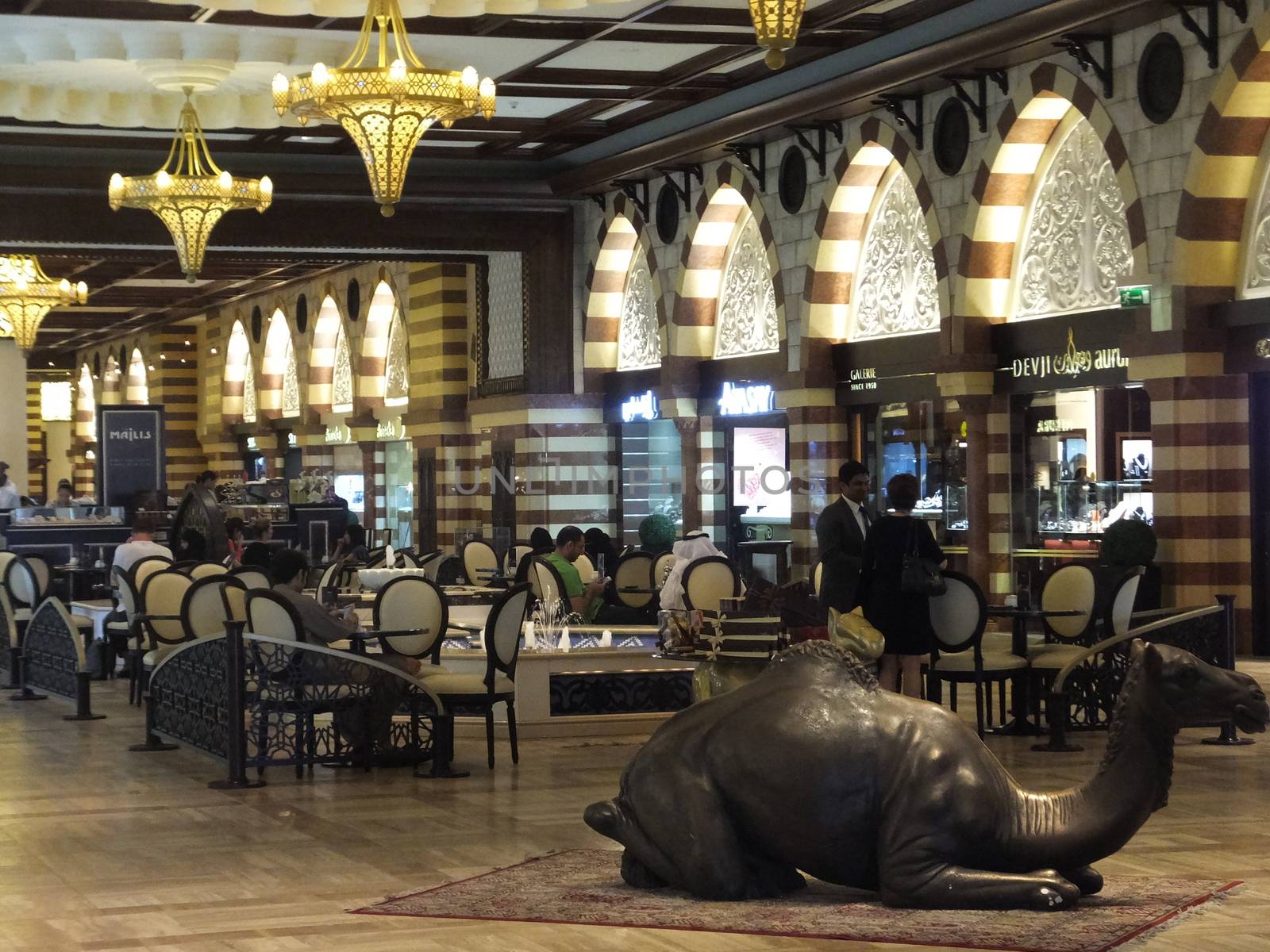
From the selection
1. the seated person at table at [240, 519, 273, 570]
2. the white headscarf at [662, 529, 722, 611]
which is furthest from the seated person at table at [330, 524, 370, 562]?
the white headscarf at [662, 529, 722, 611]

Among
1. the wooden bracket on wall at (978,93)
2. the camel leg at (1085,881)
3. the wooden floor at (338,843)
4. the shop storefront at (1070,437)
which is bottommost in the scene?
the wooden floor at (338,843)

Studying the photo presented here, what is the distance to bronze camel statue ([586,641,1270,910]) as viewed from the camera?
464 centimetres

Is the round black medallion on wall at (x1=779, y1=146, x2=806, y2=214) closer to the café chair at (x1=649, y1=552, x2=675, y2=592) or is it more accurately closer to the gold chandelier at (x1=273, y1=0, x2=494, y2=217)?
the café chair at (x1=649, y1=552, x2=675, y2=592)

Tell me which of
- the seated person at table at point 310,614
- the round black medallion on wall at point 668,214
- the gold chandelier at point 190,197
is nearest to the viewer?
the seated person at table at point 310,614

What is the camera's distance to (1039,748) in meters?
8.23

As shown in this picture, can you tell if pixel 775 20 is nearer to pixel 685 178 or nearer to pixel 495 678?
pixel 495 678

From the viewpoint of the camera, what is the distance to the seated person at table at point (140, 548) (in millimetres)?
11977

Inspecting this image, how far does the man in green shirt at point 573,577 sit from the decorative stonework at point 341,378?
1569 centimetres

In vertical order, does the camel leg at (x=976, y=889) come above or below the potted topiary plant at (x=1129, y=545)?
below

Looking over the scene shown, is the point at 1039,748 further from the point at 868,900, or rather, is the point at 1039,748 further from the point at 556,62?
the point at 556,62

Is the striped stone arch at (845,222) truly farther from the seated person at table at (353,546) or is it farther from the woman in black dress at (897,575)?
the woman in black dress at (897,575)

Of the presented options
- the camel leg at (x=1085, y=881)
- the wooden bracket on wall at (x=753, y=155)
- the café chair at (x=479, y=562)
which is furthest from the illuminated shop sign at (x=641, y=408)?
the camel leg at (x=1085, y=881)

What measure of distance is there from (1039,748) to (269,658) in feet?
10.8

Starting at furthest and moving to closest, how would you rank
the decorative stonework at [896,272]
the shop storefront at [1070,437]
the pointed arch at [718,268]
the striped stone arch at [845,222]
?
the pointed arch at [718,268] < the decorative stonework at [896,272] < the striped stone arch at [845,222] < the shop storefront at [1070,437]
